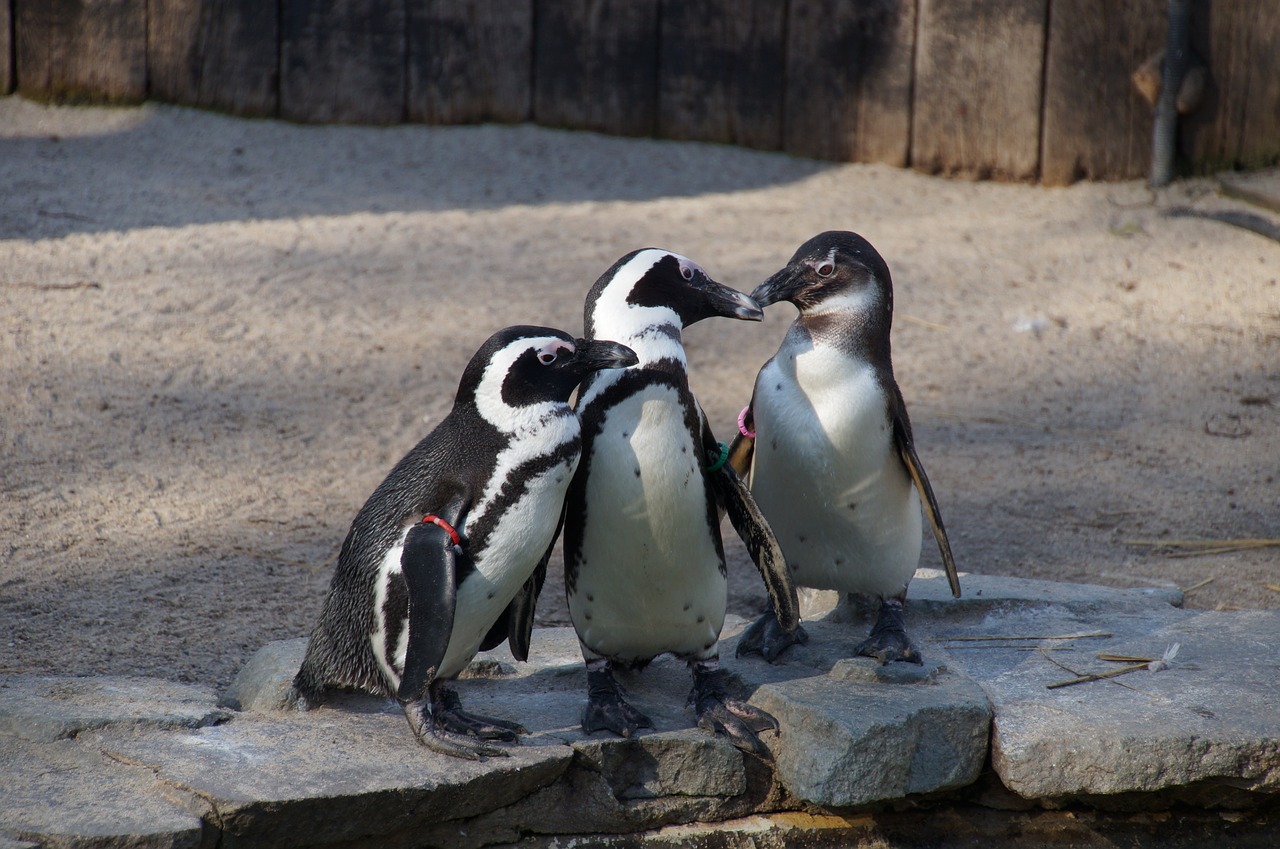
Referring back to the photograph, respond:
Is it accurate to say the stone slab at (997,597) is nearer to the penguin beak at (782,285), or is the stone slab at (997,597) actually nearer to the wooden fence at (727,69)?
the penguin beak at (782,285)

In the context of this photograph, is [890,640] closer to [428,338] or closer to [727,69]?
[428,338]

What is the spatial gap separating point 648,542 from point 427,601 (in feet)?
1.39

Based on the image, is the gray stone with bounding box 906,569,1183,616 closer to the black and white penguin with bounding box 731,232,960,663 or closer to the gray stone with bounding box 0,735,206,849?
the black and white penguin with bounding box 731,232,960,663

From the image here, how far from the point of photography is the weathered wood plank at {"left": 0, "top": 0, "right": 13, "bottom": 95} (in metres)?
5.80

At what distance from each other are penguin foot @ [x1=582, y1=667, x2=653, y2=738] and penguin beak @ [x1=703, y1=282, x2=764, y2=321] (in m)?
0.70

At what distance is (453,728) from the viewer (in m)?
2.22

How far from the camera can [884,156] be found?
20.7 ft

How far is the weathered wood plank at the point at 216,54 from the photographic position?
19.3ft

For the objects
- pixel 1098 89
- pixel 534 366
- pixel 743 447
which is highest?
pixel 1098 89

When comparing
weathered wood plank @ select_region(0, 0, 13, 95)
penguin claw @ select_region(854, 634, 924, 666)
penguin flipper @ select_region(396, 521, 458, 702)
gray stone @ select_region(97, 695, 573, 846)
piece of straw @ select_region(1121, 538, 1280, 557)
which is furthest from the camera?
weathered wood plank @ select_region(0, 0, 13, 95)

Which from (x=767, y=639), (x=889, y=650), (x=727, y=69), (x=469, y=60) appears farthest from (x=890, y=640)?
(x=469, y=60)

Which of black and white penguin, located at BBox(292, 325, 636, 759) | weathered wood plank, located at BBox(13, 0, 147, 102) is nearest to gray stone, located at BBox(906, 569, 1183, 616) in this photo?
black and white penguin, located at BBox(292, 325, 636, 759)

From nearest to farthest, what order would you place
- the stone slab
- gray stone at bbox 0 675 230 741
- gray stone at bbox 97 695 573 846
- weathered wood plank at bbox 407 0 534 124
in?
gray stone at bbox 97 695 573 846
gray stone at bbox 0 675 230 741
the stone slab
weathered wood plank at bbox 407 0 534 124

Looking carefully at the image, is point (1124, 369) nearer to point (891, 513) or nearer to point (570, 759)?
point (891, 513)
